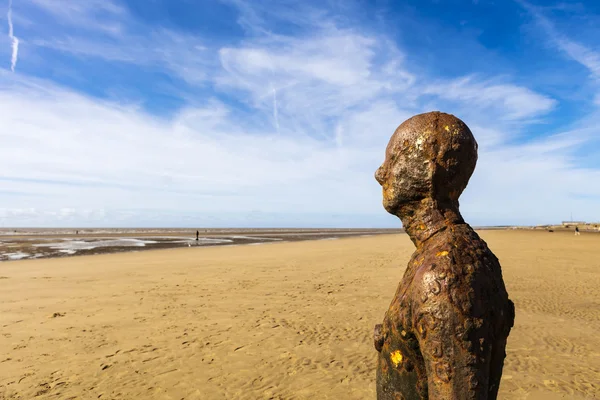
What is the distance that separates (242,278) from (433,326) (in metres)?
14.2

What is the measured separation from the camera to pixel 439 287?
1693mm

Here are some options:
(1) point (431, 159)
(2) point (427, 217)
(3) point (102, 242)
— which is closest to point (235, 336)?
(2) point (427, 217)

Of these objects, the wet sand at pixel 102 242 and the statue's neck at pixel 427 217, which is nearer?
the statue's neck at pixel 427 217

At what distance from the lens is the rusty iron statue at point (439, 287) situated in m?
1.65

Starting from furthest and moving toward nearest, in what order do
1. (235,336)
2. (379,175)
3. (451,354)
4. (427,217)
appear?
(235,336)
(379,175)
(427,217)
(451,354)

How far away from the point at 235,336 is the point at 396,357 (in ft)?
22.8

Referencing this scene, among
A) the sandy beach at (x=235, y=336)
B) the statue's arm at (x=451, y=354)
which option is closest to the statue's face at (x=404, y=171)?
the statue's arm at (x=451, y=354)

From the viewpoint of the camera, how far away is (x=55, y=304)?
11172 millimetres

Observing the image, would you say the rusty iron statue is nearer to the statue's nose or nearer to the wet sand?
the statue's nose

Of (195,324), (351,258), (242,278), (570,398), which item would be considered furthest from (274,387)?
(351,258)

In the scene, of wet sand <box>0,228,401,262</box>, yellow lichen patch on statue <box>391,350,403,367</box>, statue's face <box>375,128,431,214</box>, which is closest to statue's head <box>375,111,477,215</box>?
statue's face <box>375,128,431,214</box>

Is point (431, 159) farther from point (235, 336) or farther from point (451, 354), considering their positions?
point (235, 336)

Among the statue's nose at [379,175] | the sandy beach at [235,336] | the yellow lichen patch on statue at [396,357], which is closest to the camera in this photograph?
the yellow lichen patch on statue at [396,357]

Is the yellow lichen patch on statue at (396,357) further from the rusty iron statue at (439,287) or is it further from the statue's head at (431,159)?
the statue's head at (431,159)
